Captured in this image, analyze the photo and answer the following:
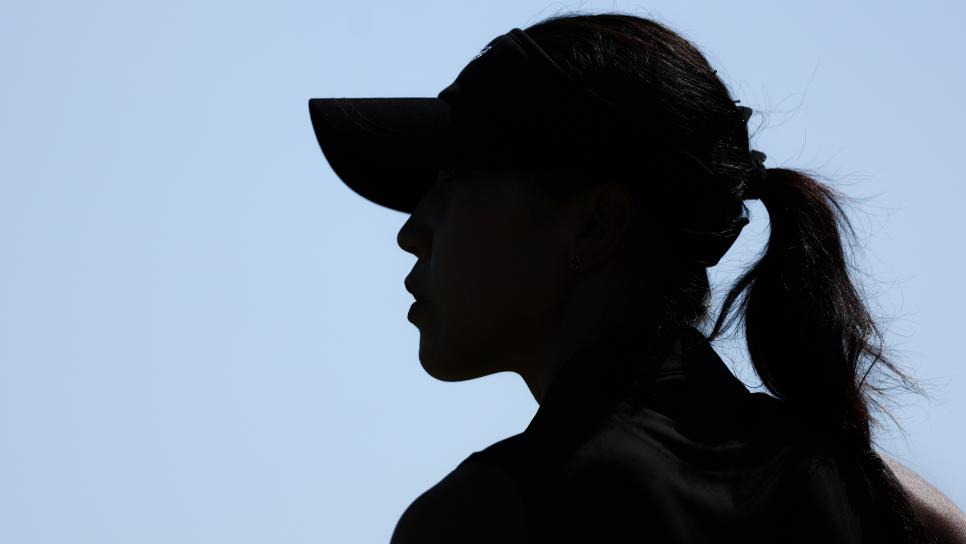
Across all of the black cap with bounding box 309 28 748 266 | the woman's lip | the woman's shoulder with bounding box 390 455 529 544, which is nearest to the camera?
the woman's shoulder with bounding box 390 455 529 544

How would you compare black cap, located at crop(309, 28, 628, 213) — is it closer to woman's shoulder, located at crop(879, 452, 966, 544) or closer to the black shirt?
the black shirt

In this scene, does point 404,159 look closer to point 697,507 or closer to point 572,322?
point 572,322

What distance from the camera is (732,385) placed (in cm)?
272

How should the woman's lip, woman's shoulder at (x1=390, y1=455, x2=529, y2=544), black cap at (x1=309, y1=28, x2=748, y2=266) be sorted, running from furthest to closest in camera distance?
the woman's lip
black cap at (x1=309, y1=28, x2=748, y2=266)
woman's shoulder at (x1=390, y1=455, x2=529, y2=544)

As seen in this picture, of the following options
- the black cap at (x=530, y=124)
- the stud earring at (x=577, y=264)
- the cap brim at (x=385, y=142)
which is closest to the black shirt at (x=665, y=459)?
the stud earring at (x=577, y=264)

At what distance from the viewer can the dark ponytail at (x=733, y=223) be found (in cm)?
282

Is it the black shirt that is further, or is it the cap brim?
the cap brim

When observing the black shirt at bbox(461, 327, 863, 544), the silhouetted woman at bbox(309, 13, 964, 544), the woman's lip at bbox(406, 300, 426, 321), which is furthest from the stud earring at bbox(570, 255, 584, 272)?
the woman's lip at bbox(406, 300, 426, 321)

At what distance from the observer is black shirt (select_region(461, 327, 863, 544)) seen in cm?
242

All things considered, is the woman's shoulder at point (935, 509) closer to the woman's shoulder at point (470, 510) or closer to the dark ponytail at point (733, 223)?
the dark ponytail at point (733, 223)

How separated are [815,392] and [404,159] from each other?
912 mm

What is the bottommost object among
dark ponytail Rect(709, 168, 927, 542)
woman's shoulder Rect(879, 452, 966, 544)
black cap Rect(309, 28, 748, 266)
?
woman's shoulder Rect(879, 452, 966, 544)

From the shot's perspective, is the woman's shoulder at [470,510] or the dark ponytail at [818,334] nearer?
the woman's shoulder at [470,510]

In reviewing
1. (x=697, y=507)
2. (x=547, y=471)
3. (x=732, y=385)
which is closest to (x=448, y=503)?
(x=547, y=471)
